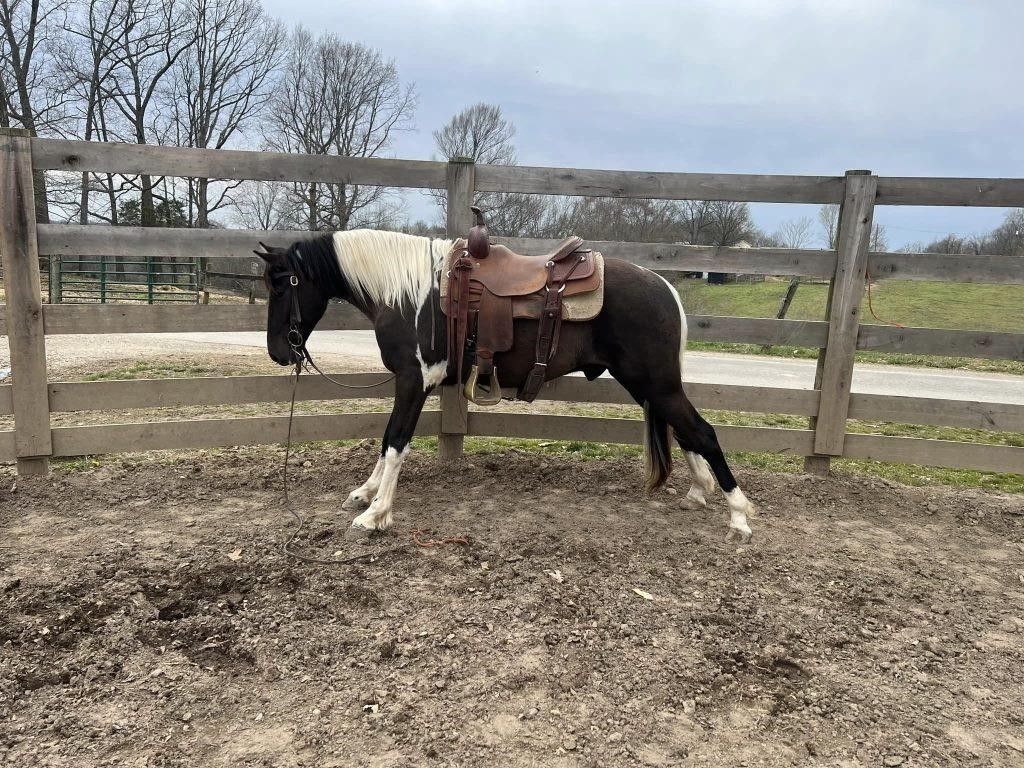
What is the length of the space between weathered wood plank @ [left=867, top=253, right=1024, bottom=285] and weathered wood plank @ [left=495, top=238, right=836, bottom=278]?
1.11ft

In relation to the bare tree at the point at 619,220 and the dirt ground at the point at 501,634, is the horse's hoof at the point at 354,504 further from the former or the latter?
the bare tree at the point at 619,220

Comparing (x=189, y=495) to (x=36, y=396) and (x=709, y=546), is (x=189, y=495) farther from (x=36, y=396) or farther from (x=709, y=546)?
(x=709, y=546)

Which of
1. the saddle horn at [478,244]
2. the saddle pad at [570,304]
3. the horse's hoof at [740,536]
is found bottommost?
the horse's hoof at [740,536]

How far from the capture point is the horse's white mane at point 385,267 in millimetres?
3697

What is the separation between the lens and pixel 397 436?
361 cm

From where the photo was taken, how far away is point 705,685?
2291 millimetres

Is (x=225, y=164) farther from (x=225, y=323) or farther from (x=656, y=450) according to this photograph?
(x=656, y=450)

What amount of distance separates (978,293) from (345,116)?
104 feet

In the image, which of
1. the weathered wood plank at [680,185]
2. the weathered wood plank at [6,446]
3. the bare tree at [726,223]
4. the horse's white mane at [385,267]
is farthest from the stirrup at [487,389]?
the bare tree at [726,223]

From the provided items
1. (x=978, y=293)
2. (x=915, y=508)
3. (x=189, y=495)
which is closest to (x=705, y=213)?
(x=978, y=293)

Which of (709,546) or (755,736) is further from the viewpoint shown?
(709,546)

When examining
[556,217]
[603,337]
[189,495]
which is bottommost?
[189,495]

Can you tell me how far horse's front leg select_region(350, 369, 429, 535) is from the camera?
356 centimetres

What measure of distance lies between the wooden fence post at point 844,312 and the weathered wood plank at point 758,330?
0.12 metres
